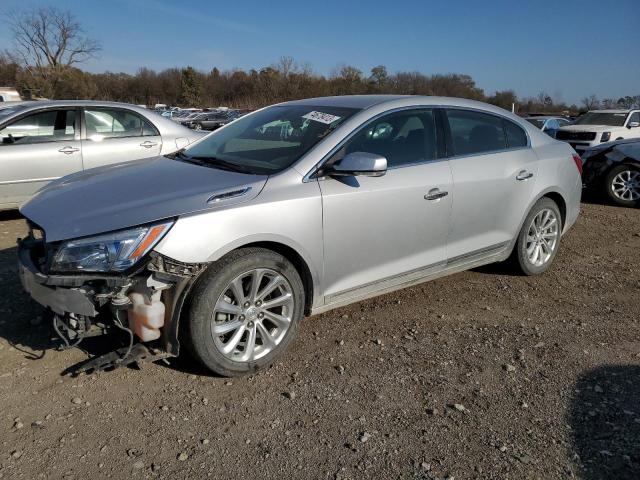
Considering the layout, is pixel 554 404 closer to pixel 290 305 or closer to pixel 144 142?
pixel 290 305

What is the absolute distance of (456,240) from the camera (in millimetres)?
3975

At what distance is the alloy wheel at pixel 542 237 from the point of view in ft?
15.4

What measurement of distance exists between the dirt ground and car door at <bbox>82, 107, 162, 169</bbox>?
2.68 m

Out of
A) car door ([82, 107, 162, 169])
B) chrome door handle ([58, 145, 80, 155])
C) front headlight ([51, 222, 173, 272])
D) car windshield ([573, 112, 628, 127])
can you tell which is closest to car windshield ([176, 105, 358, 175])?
front headlight ([51, 222, 173, 272])

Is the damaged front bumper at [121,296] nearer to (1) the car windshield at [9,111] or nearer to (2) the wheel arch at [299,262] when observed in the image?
(2) the wheel arch at [299,262]

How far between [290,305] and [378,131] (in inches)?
53.3

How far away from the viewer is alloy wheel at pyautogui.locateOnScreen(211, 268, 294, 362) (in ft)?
9.62

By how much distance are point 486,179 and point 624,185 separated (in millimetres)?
5578

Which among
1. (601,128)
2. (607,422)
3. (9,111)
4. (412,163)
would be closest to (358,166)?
(412,163)

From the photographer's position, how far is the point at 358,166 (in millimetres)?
3150

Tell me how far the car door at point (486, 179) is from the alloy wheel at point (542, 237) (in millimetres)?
330

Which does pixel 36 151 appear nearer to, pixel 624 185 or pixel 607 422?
pixel 607 422

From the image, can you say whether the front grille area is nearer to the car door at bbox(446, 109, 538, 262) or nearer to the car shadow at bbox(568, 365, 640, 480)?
the car door at bbox(446, 109, 538, 262)

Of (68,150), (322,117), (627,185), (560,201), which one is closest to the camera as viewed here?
(322,117)
